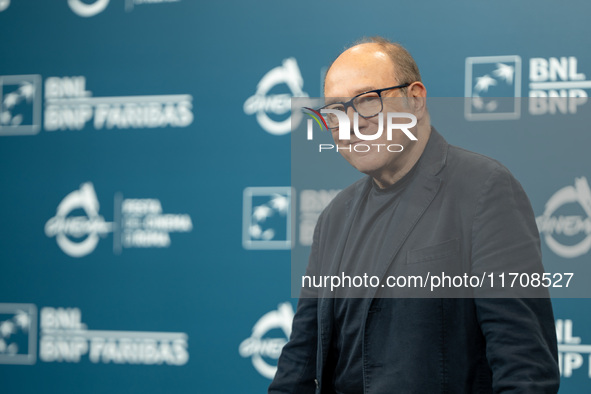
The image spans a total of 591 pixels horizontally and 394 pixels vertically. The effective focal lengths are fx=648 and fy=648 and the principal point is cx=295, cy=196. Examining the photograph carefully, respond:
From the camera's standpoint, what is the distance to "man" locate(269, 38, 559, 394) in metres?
1.20

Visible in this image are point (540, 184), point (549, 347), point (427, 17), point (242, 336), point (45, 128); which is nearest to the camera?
point (549, 347)

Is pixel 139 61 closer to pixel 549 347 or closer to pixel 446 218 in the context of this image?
pixel 446 218

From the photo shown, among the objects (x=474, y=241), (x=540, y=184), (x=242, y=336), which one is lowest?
(x=242, y=336)

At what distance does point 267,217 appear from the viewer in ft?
8.52

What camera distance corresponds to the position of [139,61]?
2766mm

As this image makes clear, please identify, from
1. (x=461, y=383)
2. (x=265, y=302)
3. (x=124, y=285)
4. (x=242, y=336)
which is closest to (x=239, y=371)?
Result: (x=242, y=336)

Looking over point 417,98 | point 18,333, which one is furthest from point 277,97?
point 18,333

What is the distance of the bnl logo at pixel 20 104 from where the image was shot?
9.51 ft

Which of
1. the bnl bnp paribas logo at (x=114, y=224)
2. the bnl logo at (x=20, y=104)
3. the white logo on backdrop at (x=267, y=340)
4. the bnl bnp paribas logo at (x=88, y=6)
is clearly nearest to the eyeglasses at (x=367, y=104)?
the white logo on backdrop at (x=267, y=340)

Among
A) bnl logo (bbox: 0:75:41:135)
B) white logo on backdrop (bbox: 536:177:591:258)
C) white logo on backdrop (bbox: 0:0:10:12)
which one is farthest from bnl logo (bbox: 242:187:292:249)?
white logo on backdrop (bbox: 0:0:10:12)

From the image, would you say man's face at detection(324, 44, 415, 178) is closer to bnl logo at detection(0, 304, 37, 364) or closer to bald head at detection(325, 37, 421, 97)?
bald head at detection(325, 37, 421, 97)

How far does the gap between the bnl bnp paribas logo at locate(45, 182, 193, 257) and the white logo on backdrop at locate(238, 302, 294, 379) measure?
50 cm

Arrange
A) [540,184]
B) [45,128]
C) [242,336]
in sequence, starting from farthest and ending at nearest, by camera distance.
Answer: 1. [45,128]
2. [242,336]
3. [540,184]

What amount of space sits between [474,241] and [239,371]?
1.61m
